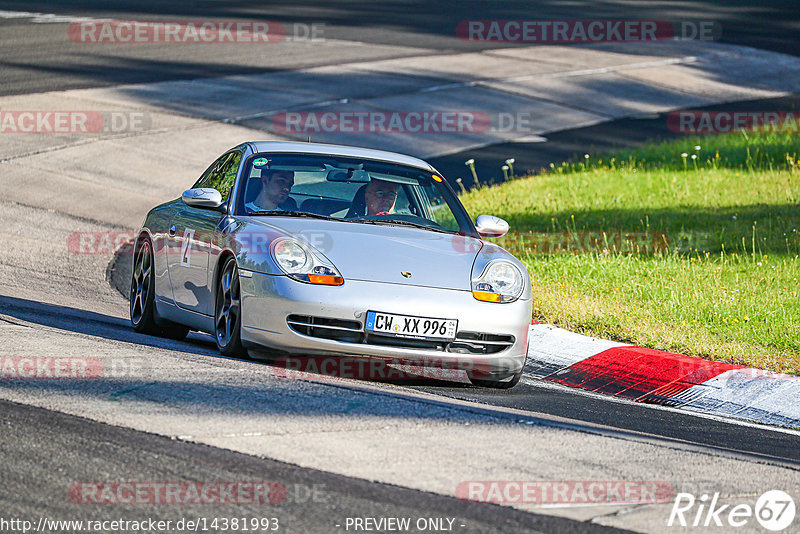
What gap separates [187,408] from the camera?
219 inches

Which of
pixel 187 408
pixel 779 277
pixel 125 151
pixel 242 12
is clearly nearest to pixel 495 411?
pixel 187 408

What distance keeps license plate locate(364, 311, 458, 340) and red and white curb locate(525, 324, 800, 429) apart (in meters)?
1.65

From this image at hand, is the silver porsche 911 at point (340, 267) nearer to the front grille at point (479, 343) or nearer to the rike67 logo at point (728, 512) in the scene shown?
the front grille at point (479, 343)

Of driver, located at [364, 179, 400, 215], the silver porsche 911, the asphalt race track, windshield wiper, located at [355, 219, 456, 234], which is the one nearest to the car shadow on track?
the asphalt race track

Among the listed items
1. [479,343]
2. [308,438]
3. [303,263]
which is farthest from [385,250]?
[308,438]

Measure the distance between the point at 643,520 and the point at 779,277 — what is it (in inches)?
273

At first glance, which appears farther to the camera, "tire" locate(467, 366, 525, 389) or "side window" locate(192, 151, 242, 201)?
"side window" locate(192, 151, 242, 201)

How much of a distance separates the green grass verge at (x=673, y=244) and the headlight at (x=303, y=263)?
319 centimetres

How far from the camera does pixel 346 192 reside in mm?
7984

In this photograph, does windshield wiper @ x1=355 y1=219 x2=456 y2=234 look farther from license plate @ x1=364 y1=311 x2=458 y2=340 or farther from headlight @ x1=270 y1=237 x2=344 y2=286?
license plate @ x1=364 y1=311 x2=458 y2=340

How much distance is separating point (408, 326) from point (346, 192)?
60.4 inches

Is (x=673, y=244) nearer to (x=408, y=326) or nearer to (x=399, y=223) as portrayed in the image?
(x=399, y=223)

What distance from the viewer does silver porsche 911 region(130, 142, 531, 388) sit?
677 cm

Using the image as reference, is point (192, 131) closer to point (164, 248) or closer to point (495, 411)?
point (164, 248)
